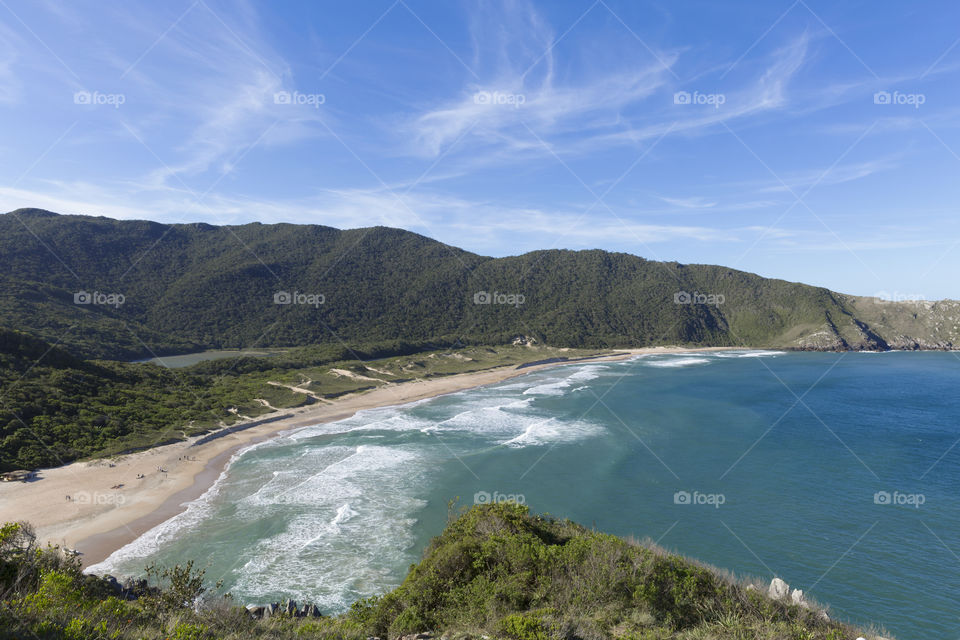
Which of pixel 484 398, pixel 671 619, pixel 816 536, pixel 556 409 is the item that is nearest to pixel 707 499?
pixel 816 536

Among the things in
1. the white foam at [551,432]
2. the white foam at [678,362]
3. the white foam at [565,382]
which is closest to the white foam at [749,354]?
the white foam at [678,362]

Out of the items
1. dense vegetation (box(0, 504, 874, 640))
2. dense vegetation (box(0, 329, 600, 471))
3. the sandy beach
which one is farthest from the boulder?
dense vegetation (box(0, 329, 600, 471))

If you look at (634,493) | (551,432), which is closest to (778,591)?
(634,493)

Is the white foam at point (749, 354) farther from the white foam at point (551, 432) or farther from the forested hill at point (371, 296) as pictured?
the white foam at point (551, 432)

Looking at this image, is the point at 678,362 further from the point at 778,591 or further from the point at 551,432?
the point at 778,591

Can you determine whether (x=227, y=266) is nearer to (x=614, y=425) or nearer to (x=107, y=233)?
(x=107, y=233)

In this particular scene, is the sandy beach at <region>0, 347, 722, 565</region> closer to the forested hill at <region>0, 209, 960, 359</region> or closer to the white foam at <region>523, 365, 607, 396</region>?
the white foam at <region>523, 365, 607, 396</region>
